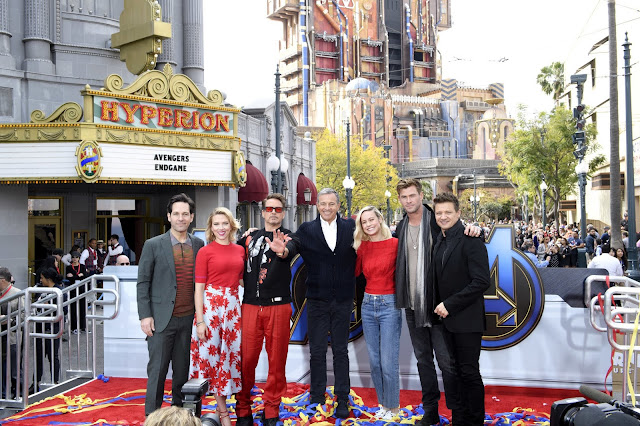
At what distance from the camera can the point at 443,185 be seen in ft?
315

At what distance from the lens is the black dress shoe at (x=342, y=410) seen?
6164mm

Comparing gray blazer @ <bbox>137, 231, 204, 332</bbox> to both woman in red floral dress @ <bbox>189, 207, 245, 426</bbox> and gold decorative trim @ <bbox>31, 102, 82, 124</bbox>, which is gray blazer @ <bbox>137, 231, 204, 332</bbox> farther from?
gold decorative trim @ <bbox>31, 102, 82, 124</bbox>

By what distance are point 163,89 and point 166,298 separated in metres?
13.8

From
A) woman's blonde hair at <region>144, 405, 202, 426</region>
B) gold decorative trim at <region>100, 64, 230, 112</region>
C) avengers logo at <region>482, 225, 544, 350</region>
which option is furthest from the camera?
gold decorative trim at <region>100, 64, 230, 112</region>

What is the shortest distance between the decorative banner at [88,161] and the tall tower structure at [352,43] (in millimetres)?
93729

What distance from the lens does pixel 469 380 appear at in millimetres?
5500

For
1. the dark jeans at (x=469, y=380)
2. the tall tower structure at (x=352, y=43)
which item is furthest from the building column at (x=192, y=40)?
the tall tower structure at (x=352, y=43)

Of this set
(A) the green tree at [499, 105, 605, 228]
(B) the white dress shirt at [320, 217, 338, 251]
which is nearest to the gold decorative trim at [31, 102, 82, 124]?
(B) the white dress shirt at [320, 217, 338, 251]

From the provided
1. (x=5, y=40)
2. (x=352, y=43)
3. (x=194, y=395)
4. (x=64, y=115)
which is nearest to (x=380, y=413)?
(x=194, y=395)

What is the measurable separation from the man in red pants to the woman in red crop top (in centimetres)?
80

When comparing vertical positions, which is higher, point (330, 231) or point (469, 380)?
point (330, 231)

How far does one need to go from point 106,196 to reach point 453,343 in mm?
17111

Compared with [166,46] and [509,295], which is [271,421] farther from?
[166,46]

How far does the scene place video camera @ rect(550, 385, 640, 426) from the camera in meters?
2.53
